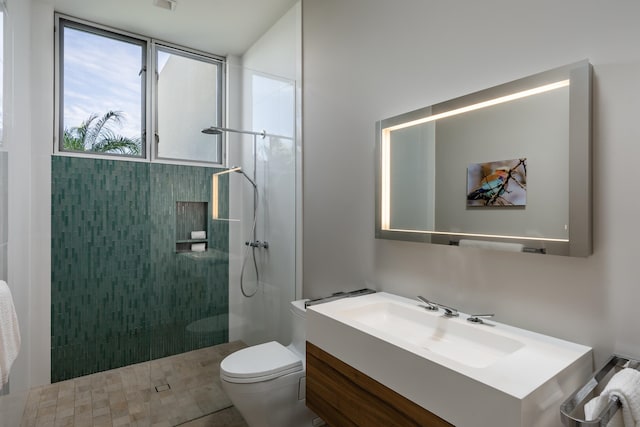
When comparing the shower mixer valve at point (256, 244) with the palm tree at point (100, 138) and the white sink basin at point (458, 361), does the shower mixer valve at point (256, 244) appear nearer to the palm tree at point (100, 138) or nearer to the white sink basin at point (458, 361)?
the white sink basin at point (458, 361)

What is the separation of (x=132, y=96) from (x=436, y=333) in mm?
3007

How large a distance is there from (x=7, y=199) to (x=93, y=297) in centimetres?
111

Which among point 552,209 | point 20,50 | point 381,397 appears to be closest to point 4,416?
point 381,397

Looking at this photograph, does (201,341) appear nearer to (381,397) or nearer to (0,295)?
(0,295)

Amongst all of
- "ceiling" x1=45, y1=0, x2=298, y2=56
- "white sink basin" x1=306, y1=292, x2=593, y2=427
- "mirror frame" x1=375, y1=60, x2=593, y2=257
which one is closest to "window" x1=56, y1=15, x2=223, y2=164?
"ceiling" x1=45, y1=0, x2=298, y2=56

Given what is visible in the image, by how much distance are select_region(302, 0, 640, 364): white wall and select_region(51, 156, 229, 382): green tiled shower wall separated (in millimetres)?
783

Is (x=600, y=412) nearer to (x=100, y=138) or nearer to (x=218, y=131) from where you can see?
(x=218, y=131)

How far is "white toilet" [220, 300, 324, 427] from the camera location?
5.96 ft

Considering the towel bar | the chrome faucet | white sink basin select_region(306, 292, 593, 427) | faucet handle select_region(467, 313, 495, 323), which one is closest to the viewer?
the towel bar

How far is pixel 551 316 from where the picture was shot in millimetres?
1234

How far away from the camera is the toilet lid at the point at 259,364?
1817 mm

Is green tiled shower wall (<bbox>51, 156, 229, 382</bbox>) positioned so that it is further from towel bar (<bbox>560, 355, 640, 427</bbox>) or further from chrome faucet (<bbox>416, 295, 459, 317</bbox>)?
towel bar (<bbox>560, 355, 640, 427</bbox>)

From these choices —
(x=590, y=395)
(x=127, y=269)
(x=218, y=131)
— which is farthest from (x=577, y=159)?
(x=127, y=269)

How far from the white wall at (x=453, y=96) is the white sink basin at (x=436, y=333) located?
0.43 feet
